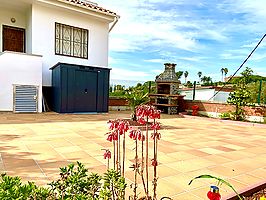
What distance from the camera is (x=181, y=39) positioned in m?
15.7

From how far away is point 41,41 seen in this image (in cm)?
959

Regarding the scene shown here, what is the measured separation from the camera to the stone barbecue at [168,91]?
11.6 metres

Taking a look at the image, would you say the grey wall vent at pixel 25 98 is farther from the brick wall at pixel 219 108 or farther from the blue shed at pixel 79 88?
the brick wall at pixel 219 108

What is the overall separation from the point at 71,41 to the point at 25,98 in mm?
3557

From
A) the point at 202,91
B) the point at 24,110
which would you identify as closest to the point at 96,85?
the point at 24,110

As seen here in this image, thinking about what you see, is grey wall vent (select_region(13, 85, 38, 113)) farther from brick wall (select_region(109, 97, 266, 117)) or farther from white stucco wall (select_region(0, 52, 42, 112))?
brick wall (select_region(109, 97, 266, 117))

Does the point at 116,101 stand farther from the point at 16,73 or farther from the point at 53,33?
the point at 16,73

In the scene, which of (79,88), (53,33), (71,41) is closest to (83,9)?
(71,41)

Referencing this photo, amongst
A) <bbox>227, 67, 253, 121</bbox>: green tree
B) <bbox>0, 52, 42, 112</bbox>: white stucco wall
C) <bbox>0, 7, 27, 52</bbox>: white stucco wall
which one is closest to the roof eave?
<bbox>0, 7, 27, 52</bbox>: white stucco wall

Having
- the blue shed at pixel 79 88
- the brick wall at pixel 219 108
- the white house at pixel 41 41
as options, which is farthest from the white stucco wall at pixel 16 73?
the brick wall at pixel 219 108

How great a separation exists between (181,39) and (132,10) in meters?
5.41

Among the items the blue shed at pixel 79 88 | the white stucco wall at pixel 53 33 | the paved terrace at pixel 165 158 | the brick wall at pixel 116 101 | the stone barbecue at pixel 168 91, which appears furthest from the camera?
the brick wall at pixel 116 101

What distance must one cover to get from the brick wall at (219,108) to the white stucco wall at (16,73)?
7.49 m

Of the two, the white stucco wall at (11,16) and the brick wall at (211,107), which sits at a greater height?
the white stucco wall at (11,16)
